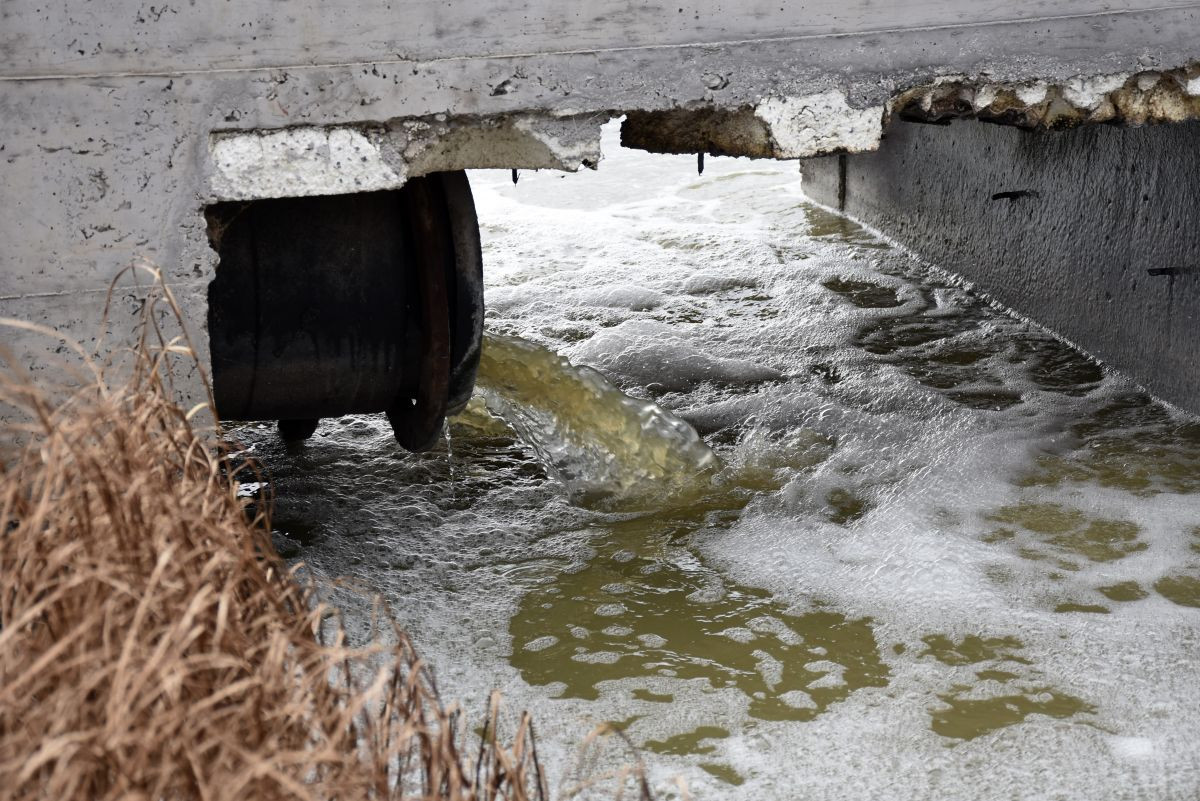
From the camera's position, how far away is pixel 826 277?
7031 mm

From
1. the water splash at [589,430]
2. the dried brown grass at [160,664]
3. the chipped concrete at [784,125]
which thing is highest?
the chipped concrete at [784,125]

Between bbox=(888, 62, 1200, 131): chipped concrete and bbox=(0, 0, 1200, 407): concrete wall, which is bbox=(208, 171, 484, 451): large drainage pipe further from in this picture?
bbox=(888, 62, 1200, 131): chipped concrete

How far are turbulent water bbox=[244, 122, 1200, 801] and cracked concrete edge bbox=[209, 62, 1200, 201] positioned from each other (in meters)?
1.24

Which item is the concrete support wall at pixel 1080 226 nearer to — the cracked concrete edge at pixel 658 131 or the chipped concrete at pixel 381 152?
the cracked concrete edge at pixel 658 131

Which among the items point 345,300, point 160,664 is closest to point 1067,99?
point 345,300

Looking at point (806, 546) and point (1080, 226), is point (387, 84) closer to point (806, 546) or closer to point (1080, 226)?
point (806, 546)

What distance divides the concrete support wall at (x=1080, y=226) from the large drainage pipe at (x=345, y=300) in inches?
107

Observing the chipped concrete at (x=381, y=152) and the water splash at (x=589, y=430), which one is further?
the water splash at (x=589, y=430)

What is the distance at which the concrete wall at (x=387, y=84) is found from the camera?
301 cm

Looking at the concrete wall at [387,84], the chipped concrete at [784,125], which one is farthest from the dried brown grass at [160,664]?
the chipped concrete at [784,125]

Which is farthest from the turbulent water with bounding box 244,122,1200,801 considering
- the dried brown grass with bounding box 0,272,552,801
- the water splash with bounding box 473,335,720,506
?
the dried brown grass with bounding box 0,272,552,801

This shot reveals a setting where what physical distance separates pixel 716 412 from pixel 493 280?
2.34 m

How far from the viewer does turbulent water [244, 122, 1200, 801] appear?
9.87 feet

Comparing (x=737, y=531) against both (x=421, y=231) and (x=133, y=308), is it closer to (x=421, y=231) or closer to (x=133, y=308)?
(x=421, y=231)
